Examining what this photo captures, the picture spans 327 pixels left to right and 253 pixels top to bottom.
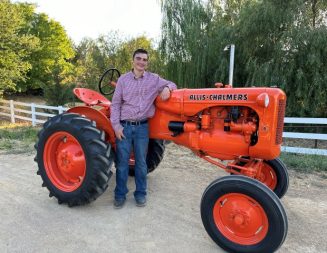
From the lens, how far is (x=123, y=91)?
3.40 m

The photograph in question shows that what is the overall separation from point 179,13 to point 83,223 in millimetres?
10883

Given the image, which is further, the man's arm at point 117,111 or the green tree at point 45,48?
the green tree at point 45,48

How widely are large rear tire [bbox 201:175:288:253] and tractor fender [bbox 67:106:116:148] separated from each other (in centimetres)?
147

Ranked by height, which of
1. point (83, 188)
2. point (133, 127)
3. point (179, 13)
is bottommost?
point (83, 188)

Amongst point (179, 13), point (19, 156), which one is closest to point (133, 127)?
point (19, 156)

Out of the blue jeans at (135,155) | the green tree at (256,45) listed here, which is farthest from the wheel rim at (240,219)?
the green tree at (256,45)

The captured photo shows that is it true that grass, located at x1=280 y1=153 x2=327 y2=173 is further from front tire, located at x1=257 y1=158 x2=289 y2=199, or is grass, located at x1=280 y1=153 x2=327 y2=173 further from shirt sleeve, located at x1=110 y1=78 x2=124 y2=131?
shirt sleeve, located at x1=110 y1=78 x2=124 y2=131

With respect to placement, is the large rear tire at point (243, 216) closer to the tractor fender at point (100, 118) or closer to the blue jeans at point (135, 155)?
the blue jeans at point (135, 155)

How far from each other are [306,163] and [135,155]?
320 centimetres

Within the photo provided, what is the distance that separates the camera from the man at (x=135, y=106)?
336cm

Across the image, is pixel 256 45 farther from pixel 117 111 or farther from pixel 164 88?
pixel 117 111

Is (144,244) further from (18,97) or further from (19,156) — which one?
(18,97)

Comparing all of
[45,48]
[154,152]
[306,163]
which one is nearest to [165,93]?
[154,152]

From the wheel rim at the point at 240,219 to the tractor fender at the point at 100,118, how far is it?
5.09 ft
